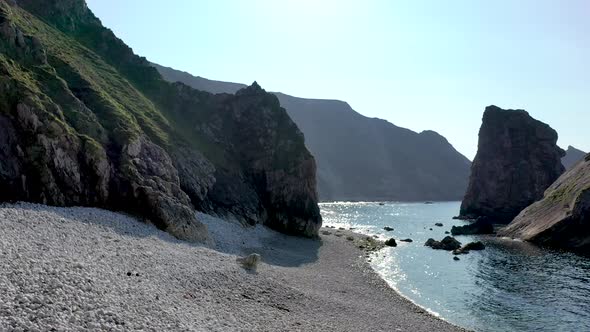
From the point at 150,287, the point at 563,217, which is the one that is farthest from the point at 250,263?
the point at 563,217

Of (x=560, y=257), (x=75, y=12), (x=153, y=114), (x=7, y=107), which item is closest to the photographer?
(x=7, y=107)

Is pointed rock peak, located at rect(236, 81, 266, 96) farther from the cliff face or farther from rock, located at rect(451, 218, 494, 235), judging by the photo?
rock, located at rect(451, 218, 494, 235)

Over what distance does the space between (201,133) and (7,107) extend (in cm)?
4979

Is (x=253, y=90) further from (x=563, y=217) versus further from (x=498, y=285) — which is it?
(x=563, y=217)

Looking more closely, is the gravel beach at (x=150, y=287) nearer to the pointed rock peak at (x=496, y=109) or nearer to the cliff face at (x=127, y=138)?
the cliff face at (x=127, y=138)

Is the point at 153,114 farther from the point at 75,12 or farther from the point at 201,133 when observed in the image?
the point at 75,12

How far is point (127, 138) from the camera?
53875mm

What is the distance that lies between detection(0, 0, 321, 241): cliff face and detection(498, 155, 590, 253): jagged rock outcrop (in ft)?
148

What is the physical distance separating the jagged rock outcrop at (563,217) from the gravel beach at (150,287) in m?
50.3

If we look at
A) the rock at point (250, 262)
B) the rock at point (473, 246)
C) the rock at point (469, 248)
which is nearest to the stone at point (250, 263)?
the rock at point (250, 262)

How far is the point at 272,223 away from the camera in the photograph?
8212 centimetres

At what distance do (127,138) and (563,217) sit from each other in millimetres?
77823

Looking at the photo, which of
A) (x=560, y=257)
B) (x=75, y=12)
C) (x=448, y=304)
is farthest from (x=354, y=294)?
(x=75, y=12)

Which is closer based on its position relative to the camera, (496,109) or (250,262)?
(250,262)
